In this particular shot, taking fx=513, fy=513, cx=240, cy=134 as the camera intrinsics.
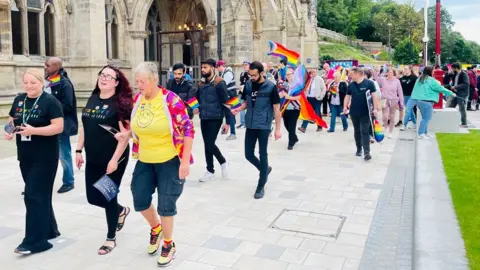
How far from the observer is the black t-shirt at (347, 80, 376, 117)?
Answer: 31.2 ft

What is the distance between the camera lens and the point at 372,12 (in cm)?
10388

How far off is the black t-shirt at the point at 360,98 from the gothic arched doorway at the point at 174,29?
47.5 feet

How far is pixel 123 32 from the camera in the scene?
2053 cm

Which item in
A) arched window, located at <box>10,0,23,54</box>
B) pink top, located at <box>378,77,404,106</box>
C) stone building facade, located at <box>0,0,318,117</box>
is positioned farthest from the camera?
stone building facade, located at <box>0,0,318,117</box>

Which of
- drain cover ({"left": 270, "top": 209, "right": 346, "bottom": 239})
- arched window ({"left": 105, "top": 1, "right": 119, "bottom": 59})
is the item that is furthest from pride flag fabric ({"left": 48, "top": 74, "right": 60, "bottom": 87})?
arched window ({"left": 105, "top": 1, "right": 119, "bottom": 59})

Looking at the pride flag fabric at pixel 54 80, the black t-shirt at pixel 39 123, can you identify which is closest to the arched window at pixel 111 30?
the pride flag fabric at pixel 54 80

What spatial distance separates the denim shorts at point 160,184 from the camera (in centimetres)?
440

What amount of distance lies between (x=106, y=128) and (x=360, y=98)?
608 centimetres

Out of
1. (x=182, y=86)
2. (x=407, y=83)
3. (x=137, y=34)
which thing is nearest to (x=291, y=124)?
(x=182, y=86)

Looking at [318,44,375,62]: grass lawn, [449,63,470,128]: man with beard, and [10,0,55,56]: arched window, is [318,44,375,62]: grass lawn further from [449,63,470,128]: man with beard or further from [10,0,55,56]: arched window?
[449,63,470,128]: man with beard

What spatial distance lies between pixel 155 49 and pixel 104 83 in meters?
20.0

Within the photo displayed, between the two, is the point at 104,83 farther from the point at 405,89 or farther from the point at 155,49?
the point at 155,49

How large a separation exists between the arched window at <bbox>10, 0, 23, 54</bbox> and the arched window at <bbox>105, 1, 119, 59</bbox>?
3.87 metres

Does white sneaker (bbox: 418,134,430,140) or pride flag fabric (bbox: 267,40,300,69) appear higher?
pride flag fabric (bbox: 267,40,300,69)
